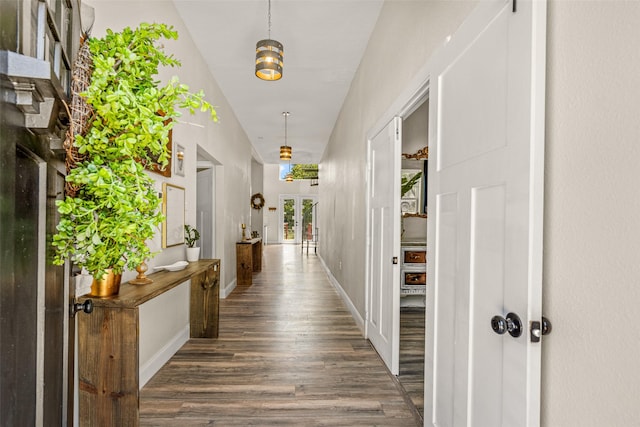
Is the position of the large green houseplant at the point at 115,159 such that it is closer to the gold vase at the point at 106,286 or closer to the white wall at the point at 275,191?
the gold vase at the point at 106,286

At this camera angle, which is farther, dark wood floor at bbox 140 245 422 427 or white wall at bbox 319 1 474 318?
dark wood floor at bbox 140 245 422 427

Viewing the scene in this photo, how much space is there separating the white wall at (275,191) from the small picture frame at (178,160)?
457 inches

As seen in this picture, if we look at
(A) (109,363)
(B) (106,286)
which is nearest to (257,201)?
(B) (106,286)

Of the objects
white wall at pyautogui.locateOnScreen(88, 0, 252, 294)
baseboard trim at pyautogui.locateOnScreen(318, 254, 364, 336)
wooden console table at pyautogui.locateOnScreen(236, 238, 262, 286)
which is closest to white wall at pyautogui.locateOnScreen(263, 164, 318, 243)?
white wall at pyautogui.locateOnScreen(88, 0, 252, 294)

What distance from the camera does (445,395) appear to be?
1594mm

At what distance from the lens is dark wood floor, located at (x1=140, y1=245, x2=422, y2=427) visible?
210cm

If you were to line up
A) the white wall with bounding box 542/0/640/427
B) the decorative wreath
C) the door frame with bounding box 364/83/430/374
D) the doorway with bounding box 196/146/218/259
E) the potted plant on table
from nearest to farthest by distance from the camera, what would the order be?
the white wall with bounding box 542/0/640/427, the door frame with bounding box 364/83/430/374, the potted plant on table, the doorway with bounding box 196/146/218/259, the decorative wreath

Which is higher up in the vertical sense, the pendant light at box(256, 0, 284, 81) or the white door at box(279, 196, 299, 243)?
the pendant light at box(256, 0, 284, 81)

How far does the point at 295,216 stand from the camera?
49.2ft

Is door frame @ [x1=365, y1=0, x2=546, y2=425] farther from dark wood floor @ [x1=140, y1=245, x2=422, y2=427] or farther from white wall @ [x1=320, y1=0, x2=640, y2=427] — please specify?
dark wood floor @ [x1=140, y1=245, x2=422, y2=427]

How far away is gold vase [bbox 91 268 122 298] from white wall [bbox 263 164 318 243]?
1314 cm

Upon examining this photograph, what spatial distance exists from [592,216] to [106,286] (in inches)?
80.5

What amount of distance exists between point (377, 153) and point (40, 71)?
9.25 ft

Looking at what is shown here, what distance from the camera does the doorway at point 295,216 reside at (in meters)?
15.0
